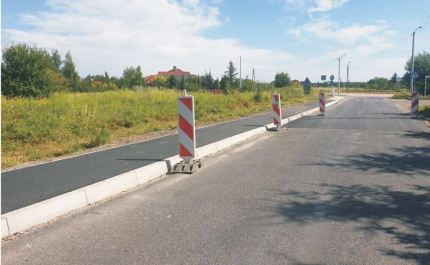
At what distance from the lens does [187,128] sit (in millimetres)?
8047

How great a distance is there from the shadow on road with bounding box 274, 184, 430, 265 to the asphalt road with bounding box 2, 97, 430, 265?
1cm

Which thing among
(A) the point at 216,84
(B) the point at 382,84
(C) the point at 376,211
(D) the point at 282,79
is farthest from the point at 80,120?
(B) the point at 382,84

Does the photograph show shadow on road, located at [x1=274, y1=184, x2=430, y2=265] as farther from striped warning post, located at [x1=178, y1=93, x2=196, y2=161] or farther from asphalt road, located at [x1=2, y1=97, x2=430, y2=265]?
striped warning post, located at [x1=178, y1=93, x2=196, y2=161]

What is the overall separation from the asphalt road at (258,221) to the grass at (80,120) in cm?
438

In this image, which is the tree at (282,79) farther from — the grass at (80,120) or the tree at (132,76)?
the grass at (80,120)

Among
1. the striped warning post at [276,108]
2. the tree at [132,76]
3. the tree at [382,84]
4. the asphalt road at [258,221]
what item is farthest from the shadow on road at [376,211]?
the tree at [382,84]

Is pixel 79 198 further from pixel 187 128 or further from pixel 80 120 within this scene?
pixel 80 120

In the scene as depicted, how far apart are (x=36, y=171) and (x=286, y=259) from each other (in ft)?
17.0

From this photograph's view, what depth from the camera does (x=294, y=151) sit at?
395 inches

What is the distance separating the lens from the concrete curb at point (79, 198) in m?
4.53

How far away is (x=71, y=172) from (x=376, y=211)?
4878 millimetres

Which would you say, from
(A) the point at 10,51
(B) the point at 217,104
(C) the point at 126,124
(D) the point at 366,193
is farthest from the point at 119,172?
(A) the point at 10,51

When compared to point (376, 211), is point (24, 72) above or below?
above

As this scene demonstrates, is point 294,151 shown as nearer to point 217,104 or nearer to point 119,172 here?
point 119,172
